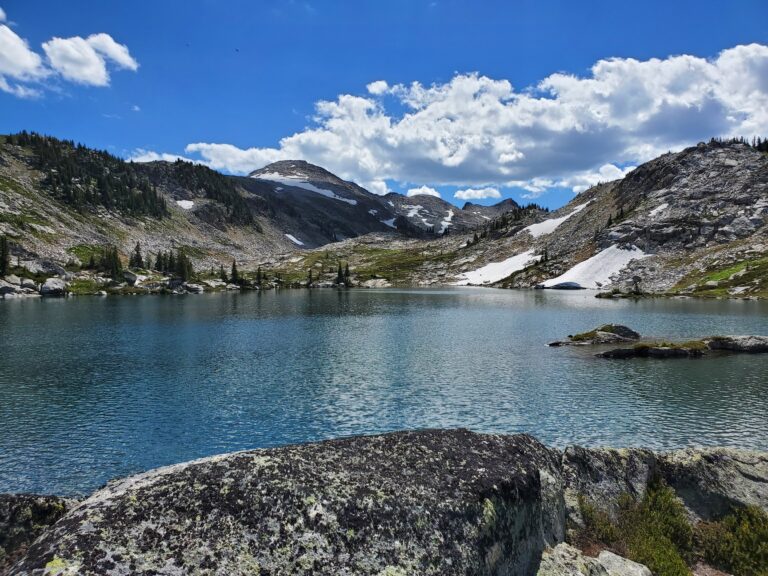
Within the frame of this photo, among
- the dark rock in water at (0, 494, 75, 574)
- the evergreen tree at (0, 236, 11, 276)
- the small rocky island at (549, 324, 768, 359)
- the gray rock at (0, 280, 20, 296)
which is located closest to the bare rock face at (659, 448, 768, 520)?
the dark rock in water at (0, 494, 75, 574)

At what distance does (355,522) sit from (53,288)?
21586 centimetres

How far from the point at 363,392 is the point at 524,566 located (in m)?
36.7

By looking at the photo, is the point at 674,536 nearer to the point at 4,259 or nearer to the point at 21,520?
the point at 21,520

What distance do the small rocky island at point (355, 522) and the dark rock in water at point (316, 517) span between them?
24 mm

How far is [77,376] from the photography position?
175ft

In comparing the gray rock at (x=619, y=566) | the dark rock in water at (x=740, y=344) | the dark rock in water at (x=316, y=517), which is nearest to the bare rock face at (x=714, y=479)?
the gray rock at (x=619, y=566)

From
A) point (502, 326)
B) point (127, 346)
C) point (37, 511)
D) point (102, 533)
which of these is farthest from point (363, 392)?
point (502, 326)

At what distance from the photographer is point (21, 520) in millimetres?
12000

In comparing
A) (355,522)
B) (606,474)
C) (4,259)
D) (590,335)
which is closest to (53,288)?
(4,259)

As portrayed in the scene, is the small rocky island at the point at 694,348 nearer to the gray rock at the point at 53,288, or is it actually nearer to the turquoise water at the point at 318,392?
the turquoise water at the point at 318,392

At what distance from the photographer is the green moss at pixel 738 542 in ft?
49.2

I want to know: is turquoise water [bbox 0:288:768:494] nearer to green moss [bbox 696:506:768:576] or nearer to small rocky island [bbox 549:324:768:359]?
small rocky island [bbox 549:324:768:359]

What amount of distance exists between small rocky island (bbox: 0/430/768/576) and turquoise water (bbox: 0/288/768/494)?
19258mm

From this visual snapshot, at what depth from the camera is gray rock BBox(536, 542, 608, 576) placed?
1187 cm
